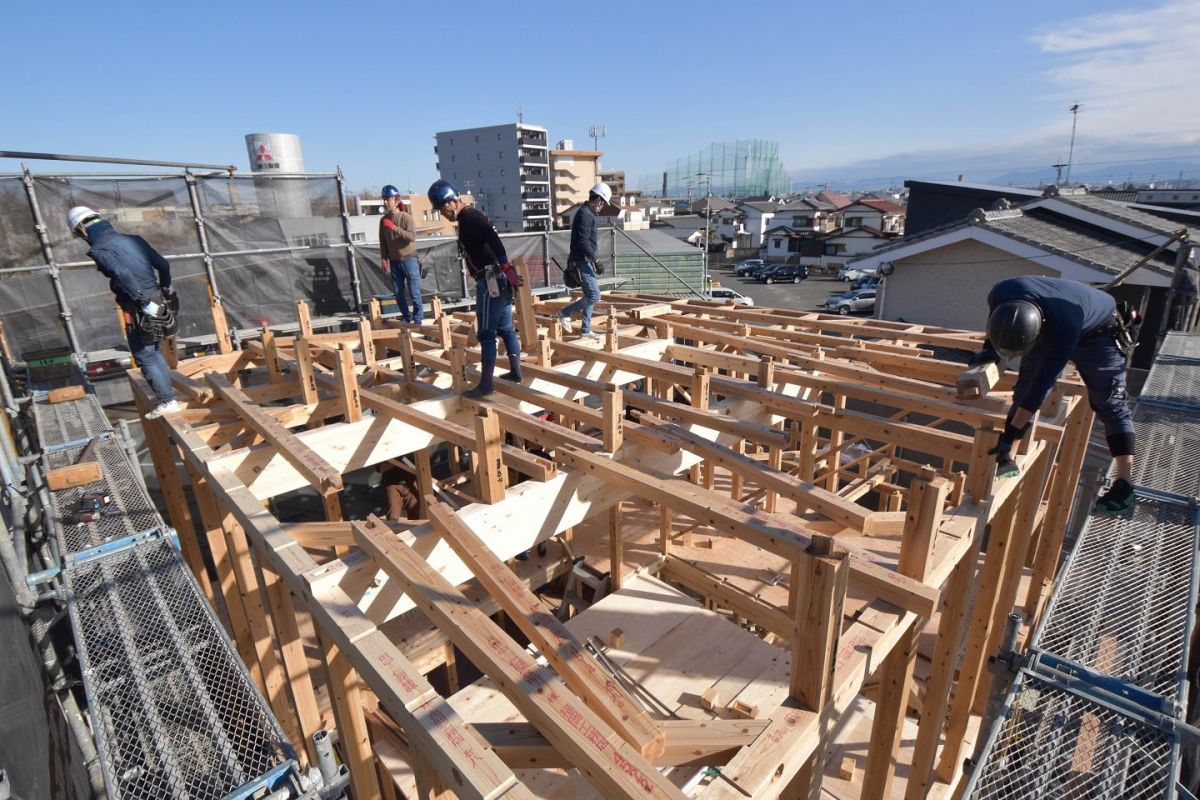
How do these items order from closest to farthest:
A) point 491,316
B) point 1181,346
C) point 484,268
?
point 484,268, point 491,316, point 1181,346

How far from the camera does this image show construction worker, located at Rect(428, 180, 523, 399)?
4.97 m

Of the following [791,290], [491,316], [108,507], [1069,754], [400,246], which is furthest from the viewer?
[791,290]

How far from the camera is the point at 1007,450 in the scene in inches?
159

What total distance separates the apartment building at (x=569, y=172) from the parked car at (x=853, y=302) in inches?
1766

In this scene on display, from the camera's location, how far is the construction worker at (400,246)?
8.73 metres

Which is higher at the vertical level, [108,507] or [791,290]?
[108,507]

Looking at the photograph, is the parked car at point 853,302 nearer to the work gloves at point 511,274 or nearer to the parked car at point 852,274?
the parked car at point 852,274

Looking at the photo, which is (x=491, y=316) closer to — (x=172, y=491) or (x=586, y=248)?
(x=586, y=248)

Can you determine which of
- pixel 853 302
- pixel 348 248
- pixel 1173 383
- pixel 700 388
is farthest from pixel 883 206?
pixel 700 388

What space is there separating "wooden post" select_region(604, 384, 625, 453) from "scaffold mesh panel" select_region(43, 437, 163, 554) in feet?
9.88

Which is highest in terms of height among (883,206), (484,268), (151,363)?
(484,268)

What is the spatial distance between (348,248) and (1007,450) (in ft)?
33.0

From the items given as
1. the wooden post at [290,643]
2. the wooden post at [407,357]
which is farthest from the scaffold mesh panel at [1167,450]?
the wooden post at [407,357]

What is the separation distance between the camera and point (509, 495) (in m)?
3.72
